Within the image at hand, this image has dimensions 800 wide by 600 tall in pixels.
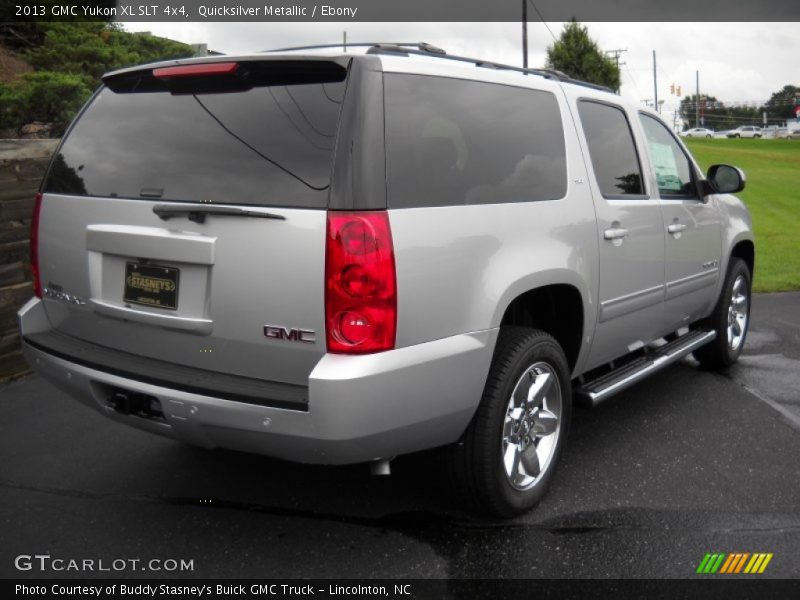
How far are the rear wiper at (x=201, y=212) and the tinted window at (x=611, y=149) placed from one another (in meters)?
2.06

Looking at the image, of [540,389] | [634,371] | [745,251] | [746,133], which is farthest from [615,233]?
[746,133]

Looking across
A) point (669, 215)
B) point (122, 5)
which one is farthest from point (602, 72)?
point (669, 215)

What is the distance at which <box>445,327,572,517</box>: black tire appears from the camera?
328 centimetres

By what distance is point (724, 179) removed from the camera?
17.6ft

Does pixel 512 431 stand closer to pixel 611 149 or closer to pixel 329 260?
pixel 329 260

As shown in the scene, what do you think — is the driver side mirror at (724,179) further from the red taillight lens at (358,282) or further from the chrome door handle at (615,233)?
the red taillight lens at (358,282)

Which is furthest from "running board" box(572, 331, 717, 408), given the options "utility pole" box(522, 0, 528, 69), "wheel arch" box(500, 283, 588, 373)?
"utility pole" box(522, 0, 528, 69)

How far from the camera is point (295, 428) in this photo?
9.14 feet

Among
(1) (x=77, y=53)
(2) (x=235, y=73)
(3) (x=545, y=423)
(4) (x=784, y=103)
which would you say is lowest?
(3) (x=545, y=423)

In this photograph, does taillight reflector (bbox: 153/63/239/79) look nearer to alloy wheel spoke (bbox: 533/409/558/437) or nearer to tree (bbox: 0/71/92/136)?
alloy wheel spoke (bbox: 533/409/558/437)

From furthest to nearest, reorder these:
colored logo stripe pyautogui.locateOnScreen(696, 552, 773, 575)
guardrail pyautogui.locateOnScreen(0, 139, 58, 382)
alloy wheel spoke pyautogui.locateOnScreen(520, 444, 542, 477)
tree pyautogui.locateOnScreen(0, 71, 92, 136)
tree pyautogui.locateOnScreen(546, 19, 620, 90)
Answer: tree pyautogui.locateOnScreen(546, 19, 620, 90) < tree pyautogui.locateOnScreen(0, 71, 92, 136) < guardrail pyautogui.locateOnScreen(0, 139, 58, 382) < alloy wheel spoke pyautogui.locateOnScreen(520, 444, 542, 477) < colored logo stripe pyautogui.locateOnScreen(696, 552, 773, 575)

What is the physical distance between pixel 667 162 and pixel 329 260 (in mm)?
3169

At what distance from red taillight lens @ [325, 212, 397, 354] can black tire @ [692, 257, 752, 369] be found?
3832mm

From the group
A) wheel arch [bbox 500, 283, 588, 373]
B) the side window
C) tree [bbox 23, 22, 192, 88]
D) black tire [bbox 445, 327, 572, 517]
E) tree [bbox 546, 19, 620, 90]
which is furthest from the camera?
tree [bbox 546, 19, 620, 90]
